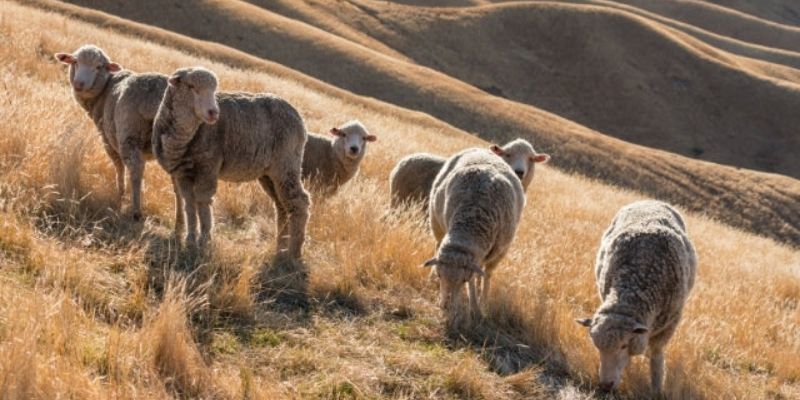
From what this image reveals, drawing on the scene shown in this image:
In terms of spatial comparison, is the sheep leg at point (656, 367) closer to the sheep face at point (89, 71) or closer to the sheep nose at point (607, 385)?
the sheep nose at point (607, 385)

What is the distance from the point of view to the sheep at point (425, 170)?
1124 centimetres

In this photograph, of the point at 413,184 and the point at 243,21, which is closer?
the point at 413,184

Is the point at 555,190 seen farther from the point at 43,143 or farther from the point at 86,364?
the point at 86,364

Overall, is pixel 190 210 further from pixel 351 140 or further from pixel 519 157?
pixel 519 157

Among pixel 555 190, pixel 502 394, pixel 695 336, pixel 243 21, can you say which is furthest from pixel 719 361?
pixel 243 21

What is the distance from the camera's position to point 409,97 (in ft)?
131

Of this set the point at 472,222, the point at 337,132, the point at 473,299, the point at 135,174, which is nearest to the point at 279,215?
the point at 135,174

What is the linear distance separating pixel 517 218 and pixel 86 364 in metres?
4.68

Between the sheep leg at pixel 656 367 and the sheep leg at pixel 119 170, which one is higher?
the sheep leg at pixel 119 170

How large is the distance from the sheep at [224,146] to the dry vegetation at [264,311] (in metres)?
0.42

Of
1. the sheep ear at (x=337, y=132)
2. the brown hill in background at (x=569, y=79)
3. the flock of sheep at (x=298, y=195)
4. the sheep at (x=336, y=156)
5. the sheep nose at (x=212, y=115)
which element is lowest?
the brown hill in background at (x=569, y=79)

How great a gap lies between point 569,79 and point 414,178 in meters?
56.1

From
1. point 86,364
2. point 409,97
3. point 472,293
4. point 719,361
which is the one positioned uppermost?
point 86,364

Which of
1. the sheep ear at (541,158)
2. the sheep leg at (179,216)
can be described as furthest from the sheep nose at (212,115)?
the sheep ear at (541,158)
